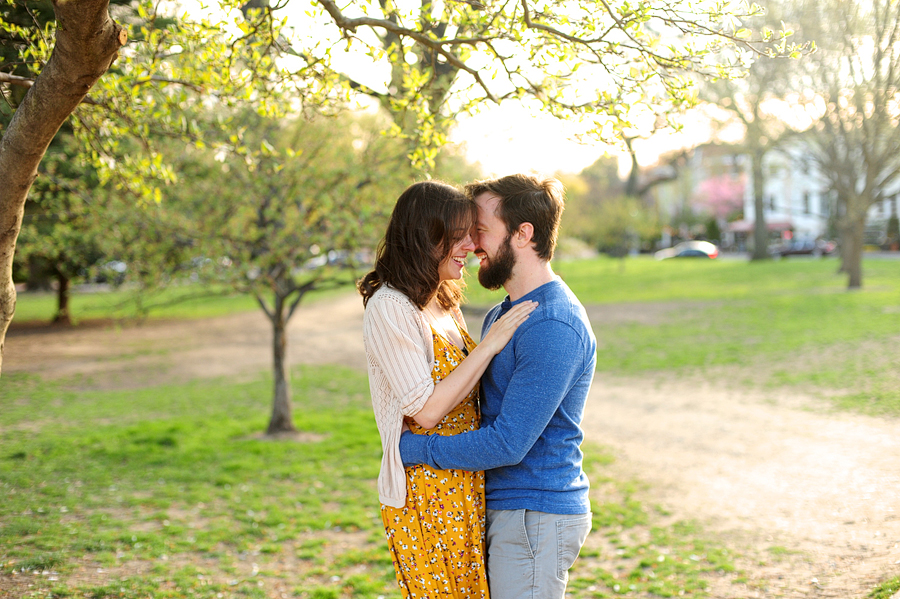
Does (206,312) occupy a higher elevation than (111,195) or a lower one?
lower

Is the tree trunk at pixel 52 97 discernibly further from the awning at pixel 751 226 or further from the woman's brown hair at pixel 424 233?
the awning at pixel 751 226

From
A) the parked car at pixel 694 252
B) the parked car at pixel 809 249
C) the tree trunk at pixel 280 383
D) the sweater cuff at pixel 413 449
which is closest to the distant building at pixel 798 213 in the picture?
the parked car at pixel 809 249

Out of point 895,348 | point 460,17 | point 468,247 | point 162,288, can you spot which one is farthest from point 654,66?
point 895,348

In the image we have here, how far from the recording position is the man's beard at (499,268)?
252 centimetres

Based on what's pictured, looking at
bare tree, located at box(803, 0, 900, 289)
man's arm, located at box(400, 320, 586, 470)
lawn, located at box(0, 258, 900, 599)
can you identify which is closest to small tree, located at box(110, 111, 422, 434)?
lawn, located at box(0, 258, 900, 599)

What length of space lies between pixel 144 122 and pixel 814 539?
585 cm

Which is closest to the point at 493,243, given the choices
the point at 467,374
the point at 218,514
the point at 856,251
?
the point at 467,374

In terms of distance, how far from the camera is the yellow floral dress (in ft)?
7.84

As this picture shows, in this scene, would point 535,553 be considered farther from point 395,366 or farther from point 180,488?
point 180,488

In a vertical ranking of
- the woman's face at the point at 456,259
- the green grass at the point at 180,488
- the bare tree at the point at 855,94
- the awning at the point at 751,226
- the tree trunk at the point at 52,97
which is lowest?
the green grass at the point at 180,488

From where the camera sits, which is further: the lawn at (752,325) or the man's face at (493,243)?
the lawn at (752,325)

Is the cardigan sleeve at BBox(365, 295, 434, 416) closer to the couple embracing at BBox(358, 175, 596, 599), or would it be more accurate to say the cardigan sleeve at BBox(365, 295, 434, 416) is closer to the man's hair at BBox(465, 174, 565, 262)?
the couple embracing at BBox(358, 175, 596, 599)

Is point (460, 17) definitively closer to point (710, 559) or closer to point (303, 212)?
point (710, 559)

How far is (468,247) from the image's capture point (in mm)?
2543
